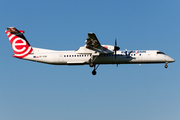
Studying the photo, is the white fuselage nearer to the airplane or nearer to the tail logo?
the airplane

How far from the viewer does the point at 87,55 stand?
37.6 meters

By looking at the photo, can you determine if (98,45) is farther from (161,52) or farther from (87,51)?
(161,52)

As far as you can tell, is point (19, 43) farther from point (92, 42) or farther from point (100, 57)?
point (100, 57)

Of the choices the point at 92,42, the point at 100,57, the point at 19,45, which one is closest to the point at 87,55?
the point at 100,57

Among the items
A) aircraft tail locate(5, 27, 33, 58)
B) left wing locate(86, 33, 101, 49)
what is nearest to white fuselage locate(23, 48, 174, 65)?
aircraft tail locate(5, 27, 33, 58)

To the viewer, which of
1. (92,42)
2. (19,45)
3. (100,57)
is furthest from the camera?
(19,45)

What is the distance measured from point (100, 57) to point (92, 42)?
9.02ft

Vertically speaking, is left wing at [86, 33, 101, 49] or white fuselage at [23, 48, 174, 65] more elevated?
left wing at [86, 33, 101, 49]

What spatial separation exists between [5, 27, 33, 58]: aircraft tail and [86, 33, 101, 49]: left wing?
298 inches

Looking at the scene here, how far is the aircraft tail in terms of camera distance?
3831 centimetres

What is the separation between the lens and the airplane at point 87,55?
36969 mm

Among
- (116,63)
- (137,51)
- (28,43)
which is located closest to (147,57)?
(137,51)

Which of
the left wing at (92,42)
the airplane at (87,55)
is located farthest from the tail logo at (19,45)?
the left wing at (92,42)

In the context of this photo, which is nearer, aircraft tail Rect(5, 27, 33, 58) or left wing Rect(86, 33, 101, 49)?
left wing Rect(86, 33, 101, 49)
